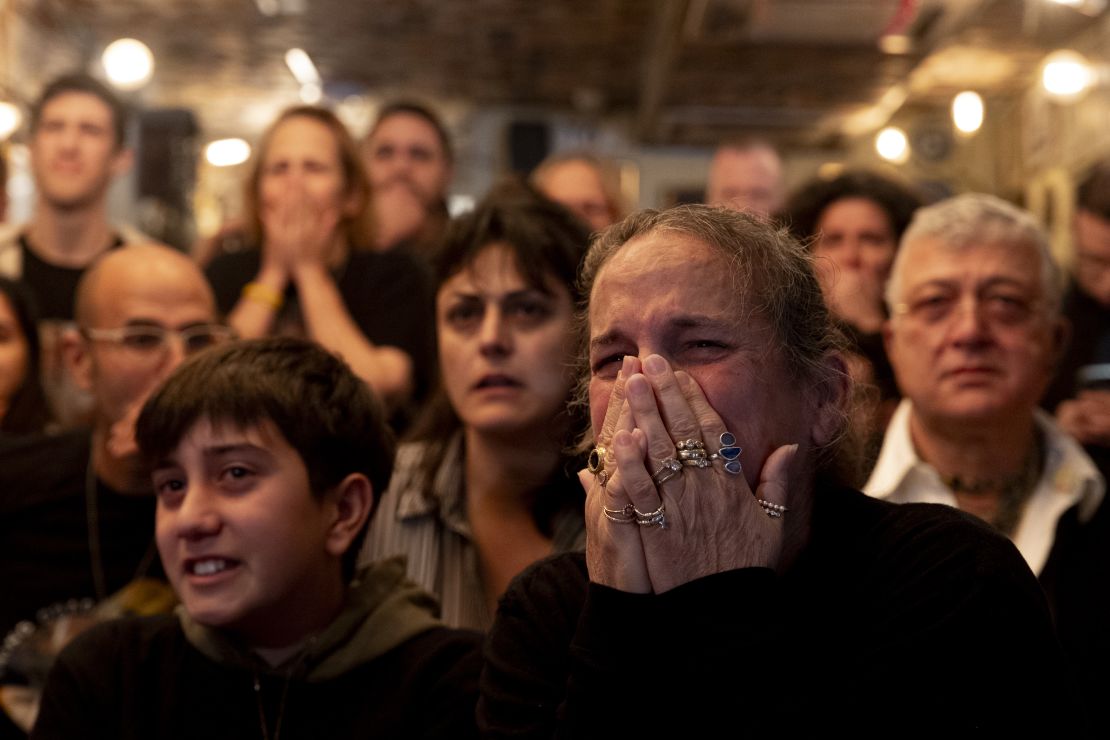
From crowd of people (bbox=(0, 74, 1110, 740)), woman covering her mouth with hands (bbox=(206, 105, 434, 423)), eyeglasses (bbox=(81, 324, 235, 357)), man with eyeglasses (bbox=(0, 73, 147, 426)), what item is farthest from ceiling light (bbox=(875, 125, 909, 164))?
eyeglasses (bbox=(81, 324, 235, 357))

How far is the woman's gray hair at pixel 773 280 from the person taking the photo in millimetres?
1591

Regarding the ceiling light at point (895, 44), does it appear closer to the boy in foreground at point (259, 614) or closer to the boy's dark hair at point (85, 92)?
the boy's dark hair at point (85, 92)

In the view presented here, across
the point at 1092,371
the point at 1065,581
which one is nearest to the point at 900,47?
the point at 1092,371

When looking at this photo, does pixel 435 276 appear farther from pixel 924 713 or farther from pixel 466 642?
pixel 924 713

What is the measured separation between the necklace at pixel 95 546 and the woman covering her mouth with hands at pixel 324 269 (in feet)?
2.20

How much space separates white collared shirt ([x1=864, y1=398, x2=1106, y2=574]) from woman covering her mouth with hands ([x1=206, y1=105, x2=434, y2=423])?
49.3 inches

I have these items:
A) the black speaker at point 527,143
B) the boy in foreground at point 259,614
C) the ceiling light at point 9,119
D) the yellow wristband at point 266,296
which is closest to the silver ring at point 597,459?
the boy in foreground at point 259,614

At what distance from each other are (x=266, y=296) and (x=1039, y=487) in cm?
200

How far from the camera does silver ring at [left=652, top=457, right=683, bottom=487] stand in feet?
4.85

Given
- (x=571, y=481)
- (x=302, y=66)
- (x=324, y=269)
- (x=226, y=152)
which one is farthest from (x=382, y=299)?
(x=302, y=66)

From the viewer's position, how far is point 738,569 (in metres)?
1.44

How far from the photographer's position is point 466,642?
1997mm

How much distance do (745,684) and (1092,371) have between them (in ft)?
5.50

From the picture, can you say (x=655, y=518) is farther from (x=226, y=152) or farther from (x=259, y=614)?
(x=226, y=152)
